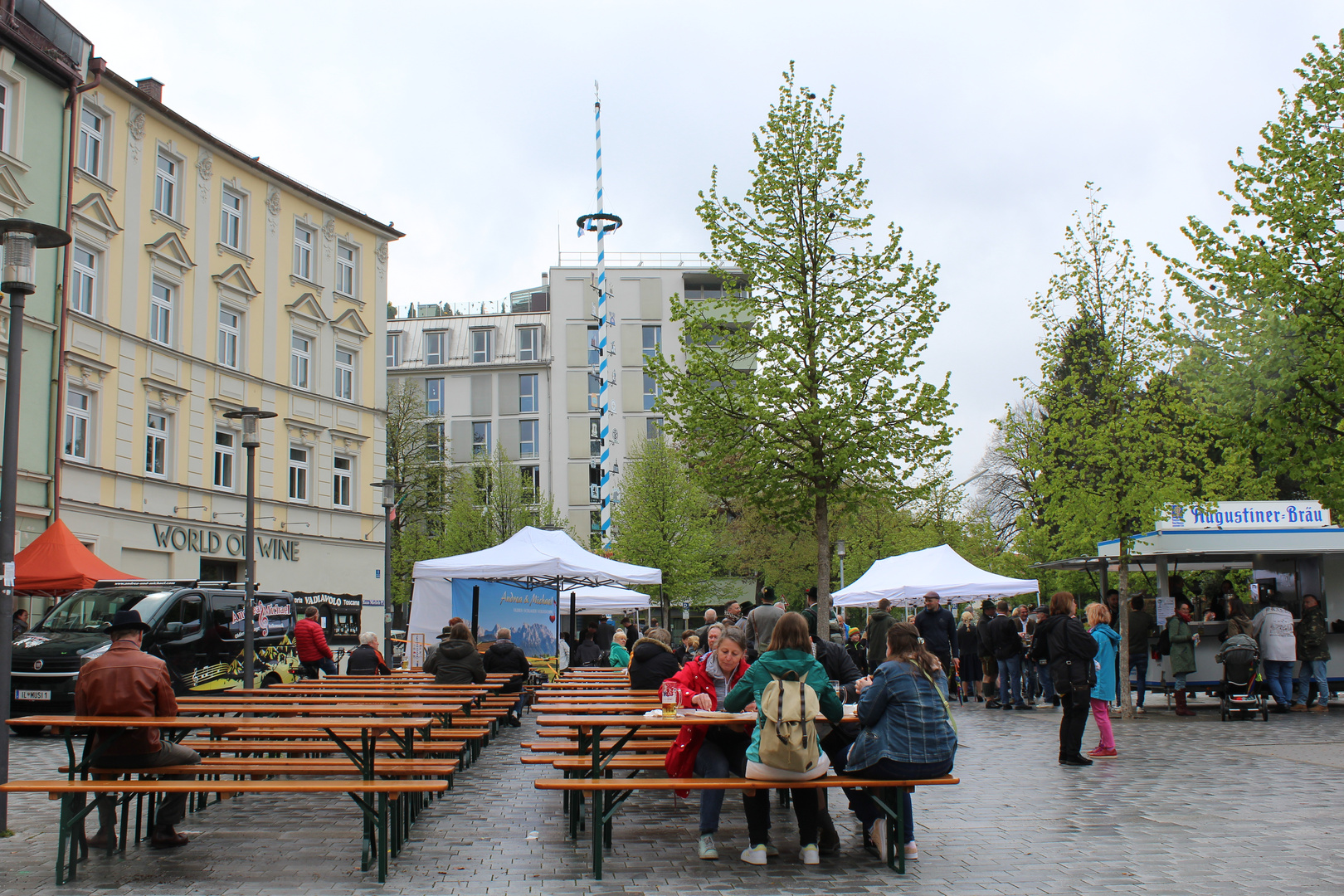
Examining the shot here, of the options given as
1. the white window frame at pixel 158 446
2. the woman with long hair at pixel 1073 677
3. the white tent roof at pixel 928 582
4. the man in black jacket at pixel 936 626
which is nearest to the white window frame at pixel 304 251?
the white window frame at pixel 158 446

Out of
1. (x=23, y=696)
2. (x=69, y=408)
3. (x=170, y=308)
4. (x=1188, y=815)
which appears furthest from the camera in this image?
Result: (x=170, y=308)

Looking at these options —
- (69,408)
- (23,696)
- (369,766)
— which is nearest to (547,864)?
(369,766)

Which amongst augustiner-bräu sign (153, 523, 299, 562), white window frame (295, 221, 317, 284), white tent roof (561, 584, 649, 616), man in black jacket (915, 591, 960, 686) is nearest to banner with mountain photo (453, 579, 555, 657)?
white tent roof (561, 584, 649, 616)

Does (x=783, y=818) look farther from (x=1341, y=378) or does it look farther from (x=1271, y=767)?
(x=1341, y=378)

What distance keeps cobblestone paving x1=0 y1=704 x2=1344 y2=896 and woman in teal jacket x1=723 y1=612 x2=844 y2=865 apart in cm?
19

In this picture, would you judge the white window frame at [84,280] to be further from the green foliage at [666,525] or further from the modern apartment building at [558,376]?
the modern apartment building at [558,376]

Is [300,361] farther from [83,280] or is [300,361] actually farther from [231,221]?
[83,280]

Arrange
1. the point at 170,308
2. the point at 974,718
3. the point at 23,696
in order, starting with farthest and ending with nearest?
the point at 170,308, the point at 974,718, the point at 23,696

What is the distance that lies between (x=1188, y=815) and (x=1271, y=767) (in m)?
3.29

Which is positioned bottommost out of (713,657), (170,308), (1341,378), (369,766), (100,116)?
(369,766)

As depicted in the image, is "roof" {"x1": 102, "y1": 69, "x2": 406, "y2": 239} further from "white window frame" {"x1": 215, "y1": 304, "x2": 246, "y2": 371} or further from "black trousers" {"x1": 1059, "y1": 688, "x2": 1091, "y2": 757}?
"black trousers" {"x1": 1059, "y1": 688, "x2": 1091, "y2": 757}

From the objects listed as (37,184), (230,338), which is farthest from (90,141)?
(230,338)

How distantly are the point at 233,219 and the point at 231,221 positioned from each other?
10 centimetres

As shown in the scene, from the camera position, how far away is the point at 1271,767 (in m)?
11.0
